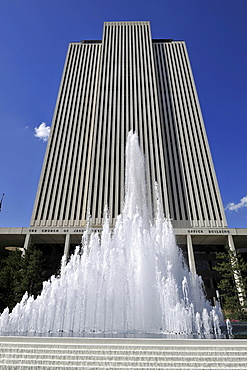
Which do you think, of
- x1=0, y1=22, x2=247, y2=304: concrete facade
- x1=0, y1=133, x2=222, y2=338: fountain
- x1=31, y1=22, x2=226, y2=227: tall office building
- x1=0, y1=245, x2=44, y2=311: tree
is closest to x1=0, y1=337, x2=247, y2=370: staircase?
x1=0, y1=133, x2=222, y2=338: fountain

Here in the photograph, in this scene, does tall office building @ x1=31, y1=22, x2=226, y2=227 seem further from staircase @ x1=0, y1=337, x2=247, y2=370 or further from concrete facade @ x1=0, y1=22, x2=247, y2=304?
staircase @ x1=0, y1=337, x2=247, y2=370

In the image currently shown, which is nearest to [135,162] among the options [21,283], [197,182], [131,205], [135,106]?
[131,205]

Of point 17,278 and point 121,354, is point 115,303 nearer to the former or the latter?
point 121,354

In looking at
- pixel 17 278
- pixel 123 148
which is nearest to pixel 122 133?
pixel 123 148

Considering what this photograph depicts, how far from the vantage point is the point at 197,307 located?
58.5ft

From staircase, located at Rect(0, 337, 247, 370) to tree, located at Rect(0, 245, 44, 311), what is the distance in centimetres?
1858

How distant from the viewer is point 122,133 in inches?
1752

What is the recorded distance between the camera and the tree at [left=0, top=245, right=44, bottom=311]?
23234 millimetres

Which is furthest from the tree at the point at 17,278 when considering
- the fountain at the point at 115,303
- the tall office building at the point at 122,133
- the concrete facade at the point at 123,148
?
the tall office building at the point at 122,133

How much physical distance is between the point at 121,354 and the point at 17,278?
21267 mm

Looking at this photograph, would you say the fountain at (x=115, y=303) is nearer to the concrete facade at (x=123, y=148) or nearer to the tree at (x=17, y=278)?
the tree at (x=17, y=278)

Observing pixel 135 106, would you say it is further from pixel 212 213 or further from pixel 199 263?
pixel 199 263

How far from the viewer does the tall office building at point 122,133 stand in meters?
38.8

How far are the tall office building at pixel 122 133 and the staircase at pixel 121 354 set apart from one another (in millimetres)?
29785
